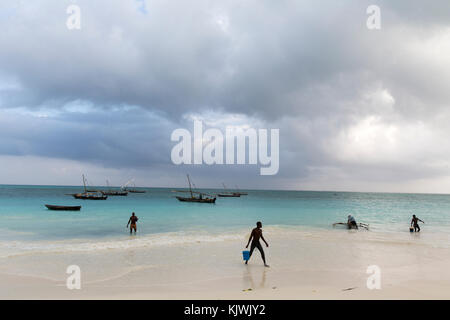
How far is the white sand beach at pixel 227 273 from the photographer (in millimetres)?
8117

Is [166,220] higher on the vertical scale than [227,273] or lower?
lower

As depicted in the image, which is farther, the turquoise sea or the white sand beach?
the turquoise sea

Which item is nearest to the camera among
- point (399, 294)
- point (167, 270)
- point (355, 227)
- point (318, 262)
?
point (399, 294)

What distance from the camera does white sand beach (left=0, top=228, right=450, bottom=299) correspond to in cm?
812

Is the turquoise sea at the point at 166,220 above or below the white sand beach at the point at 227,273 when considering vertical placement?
below

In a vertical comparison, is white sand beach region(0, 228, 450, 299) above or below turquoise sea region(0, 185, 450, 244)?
above

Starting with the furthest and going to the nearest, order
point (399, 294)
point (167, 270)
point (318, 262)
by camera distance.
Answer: point (318, 262) → point (167, 270) → point (399, 294)

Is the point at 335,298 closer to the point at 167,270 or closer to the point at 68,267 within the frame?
the point at 167,270

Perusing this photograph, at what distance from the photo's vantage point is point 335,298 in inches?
297

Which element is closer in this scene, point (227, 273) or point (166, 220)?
point (227, 273)

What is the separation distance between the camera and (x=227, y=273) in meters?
10.4

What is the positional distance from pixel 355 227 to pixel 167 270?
1969 cm

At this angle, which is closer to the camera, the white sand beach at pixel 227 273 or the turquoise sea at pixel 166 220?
the white sand beach at pixel 227 273
